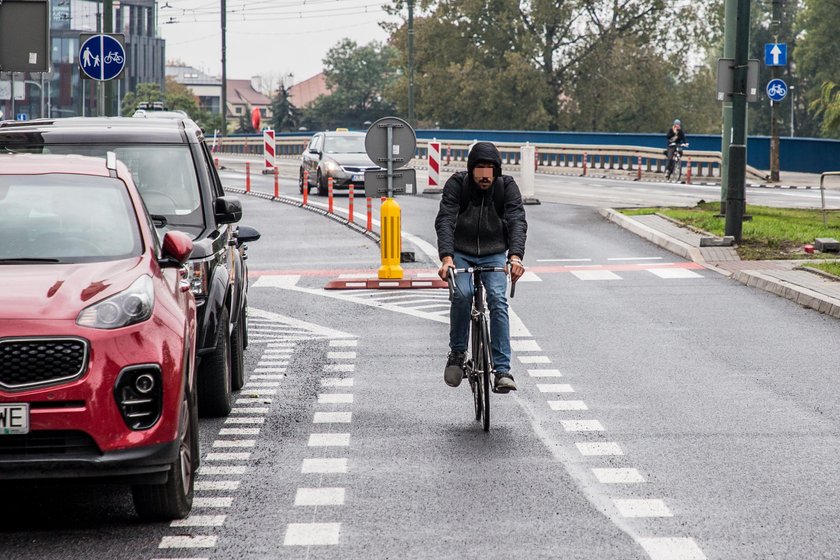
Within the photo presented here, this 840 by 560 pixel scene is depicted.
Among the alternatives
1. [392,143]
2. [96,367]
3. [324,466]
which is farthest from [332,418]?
[392,143]

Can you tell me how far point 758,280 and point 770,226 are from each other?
23.0 feet

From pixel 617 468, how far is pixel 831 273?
10.8m

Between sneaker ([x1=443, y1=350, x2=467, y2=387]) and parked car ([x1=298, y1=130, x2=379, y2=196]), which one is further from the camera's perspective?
parked car ([x1=298, y1=130, x2=379, y2=196])

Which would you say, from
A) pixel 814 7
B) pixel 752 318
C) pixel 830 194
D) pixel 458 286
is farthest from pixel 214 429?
pixel 814 7

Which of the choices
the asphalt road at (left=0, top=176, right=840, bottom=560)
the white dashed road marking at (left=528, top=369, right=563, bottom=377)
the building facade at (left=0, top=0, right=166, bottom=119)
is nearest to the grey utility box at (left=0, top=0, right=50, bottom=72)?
the asphalt road at (left=0, top=176, right=840, bottom=560)

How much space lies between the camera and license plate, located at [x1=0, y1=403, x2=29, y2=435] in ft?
19.7

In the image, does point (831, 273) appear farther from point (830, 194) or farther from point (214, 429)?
point (830, 194)

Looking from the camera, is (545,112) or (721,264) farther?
(545,112)

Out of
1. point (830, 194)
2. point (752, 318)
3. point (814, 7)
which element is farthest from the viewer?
point (814, 7)

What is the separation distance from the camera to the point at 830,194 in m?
36.2

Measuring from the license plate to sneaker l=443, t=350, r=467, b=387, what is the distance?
3.82 m

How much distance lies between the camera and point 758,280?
58.3ft

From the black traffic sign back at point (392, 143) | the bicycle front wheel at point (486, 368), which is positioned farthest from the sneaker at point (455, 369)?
the black traffic sign back at point (392, 143)

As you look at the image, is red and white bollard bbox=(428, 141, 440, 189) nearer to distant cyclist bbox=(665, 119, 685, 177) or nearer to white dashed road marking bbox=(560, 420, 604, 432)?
distant cyclist bbox=(665, 119, 685, 177)
